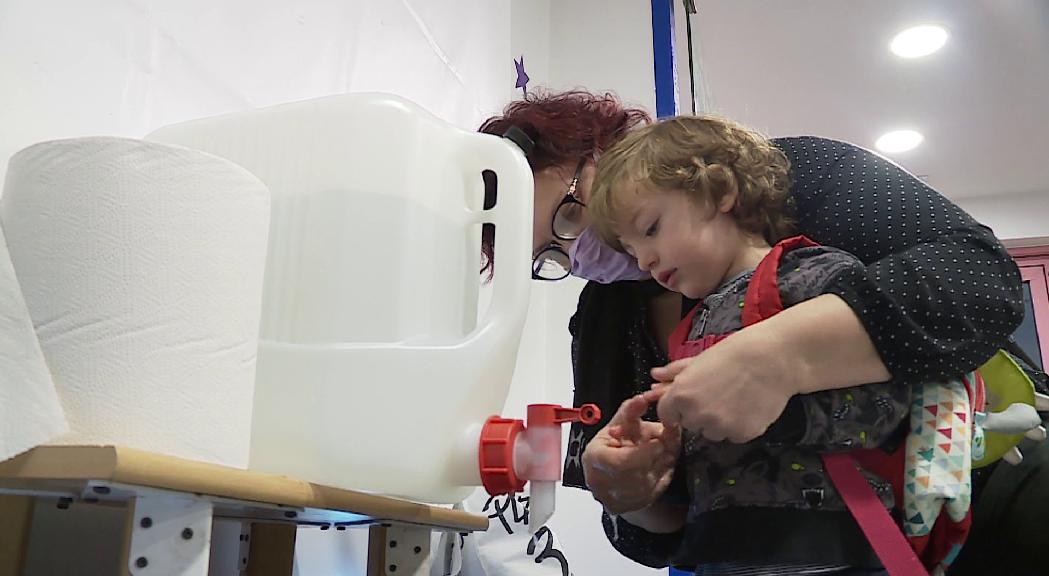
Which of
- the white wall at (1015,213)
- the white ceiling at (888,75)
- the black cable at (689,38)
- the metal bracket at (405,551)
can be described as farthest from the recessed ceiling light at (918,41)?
the metal bracket at (405,551)

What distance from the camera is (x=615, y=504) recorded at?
735mm

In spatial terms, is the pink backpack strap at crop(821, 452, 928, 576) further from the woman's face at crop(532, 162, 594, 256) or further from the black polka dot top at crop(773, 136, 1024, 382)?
the woman's face at crop(532, 162, 594, 256)

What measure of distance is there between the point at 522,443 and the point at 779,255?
27cm

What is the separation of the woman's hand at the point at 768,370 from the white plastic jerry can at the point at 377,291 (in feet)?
0.54

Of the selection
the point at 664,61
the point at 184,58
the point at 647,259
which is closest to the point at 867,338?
the point at 647,259

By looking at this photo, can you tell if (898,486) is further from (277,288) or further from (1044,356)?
(1044,356)

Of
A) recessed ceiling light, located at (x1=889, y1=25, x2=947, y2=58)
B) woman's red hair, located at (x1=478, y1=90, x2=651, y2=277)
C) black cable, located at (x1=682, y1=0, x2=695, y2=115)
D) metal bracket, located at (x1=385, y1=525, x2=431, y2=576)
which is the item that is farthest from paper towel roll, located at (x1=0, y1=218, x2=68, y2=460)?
recessed ceiling light, located at (x1=889, y1=25, x2=947, y2=58)

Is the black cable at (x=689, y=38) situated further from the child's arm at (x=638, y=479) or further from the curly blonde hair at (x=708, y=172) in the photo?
the child's arm at (x=638, y=479)

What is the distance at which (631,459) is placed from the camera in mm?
680

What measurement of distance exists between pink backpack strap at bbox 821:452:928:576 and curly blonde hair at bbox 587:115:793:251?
0.25 m

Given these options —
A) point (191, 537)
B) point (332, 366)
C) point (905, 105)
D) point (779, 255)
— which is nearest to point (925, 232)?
point (779, 255)

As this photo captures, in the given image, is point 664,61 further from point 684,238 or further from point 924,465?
point 924,465

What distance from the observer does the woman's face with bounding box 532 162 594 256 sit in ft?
3.23

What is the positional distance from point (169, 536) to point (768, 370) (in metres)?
0.41
